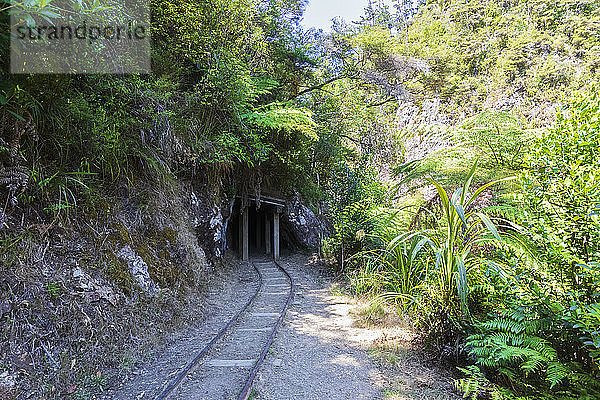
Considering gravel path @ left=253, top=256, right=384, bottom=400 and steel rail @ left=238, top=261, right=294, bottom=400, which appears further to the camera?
gravel path @ left=253, top=256, right=384, bottom=400

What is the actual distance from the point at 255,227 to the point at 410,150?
46.3 feet

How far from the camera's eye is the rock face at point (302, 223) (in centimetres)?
1614

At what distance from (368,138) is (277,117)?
26.8ft

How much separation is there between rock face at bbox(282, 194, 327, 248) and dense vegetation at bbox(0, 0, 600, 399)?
68cm

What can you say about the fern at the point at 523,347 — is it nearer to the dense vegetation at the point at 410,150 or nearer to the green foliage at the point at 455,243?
the dense vegetation at the point at 410,150

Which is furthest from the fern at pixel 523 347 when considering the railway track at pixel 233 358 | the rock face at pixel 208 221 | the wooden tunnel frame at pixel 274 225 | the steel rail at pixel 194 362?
the wooden tunnel frame at pixel 274 225

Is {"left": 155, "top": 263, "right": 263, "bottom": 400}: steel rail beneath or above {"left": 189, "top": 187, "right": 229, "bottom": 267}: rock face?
beneath

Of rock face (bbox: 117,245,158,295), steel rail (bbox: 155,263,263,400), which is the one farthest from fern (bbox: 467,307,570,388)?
rock face (bbox: 117,245,158,295)

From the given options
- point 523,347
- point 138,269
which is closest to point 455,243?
point 523,347

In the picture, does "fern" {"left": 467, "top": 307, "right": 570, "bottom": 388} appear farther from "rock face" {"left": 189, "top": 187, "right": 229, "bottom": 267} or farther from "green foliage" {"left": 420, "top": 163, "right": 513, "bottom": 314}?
"rock face" {"left": 189, "top": 187, "right": 229, "bottom": 267}

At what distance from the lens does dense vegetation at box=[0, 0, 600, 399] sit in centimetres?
286

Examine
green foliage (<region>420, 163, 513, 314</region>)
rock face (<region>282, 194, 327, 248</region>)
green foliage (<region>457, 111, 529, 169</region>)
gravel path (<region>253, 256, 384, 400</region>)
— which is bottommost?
gravel path (<region>253, 256, 384, 400</region>)

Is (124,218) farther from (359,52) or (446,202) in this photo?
(359,52)

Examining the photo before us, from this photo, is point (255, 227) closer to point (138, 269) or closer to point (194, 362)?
point (138, 269)
